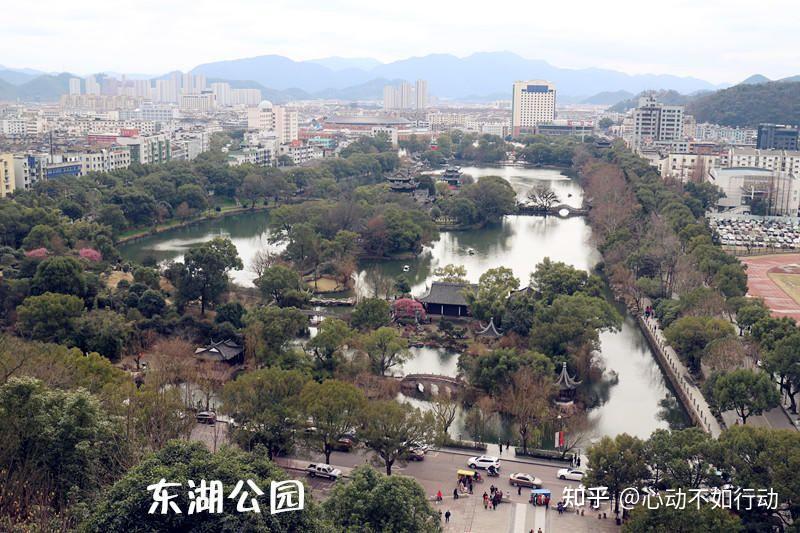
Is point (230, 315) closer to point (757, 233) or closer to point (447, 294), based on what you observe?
point (447, 294)

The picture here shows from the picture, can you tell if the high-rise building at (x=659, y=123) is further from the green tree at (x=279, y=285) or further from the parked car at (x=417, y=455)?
the parked car at (x=417, y=455)

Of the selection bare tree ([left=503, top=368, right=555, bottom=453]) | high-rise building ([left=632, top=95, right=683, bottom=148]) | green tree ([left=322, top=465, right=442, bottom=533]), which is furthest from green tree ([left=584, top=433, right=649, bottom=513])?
high-rise building ([left=632, top=95, right=683, bottom=148])

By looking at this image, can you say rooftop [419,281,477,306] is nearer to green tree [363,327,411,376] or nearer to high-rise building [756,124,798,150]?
green tree [363,327,411,376]

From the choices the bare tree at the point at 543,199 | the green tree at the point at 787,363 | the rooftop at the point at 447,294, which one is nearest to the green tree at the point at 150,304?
the rooftop at the point at 447,294

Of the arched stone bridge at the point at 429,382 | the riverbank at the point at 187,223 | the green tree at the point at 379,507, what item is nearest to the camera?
the green tree at the point at 379,507

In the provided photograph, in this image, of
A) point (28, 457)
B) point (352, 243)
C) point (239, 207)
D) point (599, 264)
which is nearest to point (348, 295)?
point (352, 243)
